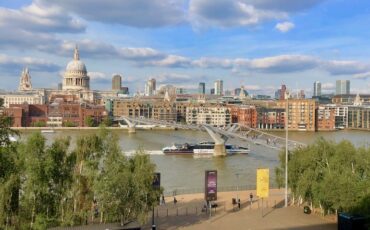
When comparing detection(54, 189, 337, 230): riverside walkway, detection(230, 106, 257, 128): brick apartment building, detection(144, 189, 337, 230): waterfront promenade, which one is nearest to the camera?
detection(54, 189, 337, 230): riverside walkway

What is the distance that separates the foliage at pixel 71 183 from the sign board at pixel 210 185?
2895 millimetres

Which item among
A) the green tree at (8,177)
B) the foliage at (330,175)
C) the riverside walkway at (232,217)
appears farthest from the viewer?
the riverside walkway at (232,217)

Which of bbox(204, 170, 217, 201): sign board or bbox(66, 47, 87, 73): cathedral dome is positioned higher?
bbox(66, 47, 87, 73): cathedral dome

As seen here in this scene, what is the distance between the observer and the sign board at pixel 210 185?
1709cm

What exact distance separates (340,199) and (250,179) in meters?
12.8

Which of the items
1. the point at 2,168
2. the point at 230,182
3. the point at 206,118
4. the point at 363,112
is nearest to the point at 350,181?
the point at 2,168

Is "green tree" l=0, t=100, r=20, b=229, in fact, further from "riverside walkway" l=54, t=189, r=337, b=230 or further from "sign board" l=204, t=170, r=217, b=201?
"sign board" l=204, t=170, r=217, b=201

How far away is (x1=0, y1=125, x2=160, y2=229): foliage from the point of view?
41.1 feet

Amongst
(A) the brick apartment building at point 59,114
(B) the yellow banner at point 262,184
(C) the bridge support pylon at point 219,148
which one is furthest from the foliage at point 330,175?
(A) the brick apartment building at point 59,114

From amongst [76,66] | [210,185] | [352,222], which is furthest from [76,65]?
[352,222]

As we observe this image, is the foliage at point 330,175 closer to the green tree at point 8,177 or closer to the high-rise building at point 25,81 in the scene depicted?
the green tree at point 8,177

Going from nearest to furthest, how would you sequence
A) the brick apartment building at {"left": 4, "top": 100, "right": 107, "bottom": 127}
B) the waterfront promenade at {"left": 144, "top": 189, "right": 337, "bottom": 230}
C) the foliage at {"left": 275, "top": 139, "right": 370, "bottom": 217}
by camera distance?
the foliage at {"left": 275, "top": 139, "right": 370, "bottom": 217} < the waterfront promenade at {"left": 144, "top": 189, "right": 337, "bottom": 230} < the brick apartment building at {"left": 4, "top": 100, "right": 107, "bottom": 127}

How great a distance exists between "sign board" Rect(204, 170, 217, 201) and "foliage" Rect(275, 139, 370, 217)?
2.92 metres

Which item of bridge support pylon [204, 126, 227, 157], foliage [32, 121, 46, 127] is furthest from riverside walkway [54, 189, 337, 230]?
foliage [32, 121, 46, 127]
